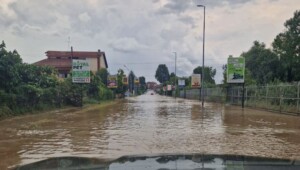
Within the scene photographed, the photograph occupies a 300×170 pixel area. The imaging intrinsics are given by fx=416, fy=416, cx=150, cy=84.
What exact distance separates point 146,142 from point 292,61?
51551 millimetres

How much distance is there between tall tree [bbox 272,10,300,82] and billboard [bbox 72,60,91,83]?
32.5 meters

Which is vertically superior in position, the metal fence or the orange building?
the orange building

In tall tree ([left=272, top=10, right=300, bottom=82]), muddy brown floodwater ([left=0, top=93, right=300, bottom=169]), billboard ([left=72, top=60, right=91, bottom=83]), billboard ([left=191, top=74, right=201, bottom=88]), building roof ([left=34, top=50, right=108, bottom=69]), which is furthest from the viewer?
building roof ([left=34, top=50, right=108, bottom=69])

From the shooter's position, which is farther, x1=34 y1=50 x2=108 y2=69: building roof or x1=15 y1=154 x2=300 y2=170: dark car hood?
x1=34 y1=50 x2=108 y2=69: building roof

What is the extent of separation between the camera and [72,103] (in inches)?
1697

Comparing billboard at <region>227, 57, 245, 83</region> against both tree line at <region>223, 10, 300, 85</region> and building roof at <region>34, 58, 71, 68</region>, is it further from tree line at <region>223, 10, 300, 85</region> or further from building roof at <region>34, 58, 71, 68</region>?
building roof at <region>34, 58, 71, 68</region>

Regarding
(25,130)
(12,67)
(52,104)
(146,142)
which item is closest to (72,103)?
(52,104)

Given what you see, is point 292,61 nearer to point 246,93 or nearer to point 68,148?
point 246,93

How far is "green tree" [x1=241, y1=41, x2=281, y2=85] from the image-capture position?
65750 mm

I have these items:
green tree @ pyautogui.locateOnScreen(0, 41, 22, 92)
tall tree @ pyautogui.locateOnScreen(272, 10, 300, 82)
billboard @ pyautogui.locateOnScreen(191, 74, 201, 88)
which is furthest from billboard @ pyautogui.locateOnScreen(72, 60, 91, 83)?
billboard @ pyautogui.locateOnScreen(191, 74, 201, 88)

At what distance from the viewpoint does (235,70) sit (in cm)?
4209

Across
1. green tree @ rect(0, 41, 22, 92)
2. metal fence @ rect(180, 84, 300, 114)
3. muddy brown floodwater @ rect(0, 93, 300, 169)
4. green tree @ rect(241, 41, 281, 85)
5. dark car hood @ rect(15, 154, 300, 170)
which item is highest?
green tree @ rect(241, 41, 281, 85)

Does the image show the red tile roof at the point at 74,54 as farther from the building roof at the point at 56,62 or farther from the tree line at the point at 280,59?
the tree line at the point at 280,59

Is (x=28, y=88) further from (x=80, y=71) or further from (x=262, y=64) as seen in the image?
(x=262, y=64)
